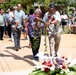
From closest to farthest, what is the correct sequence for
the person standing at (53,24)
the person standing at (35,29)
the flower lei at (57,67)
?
the flower lei at (57,67) < the person standing at (53,24) < the person standing at (35,29)

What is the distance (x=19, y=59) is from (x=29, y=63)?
2.64ft

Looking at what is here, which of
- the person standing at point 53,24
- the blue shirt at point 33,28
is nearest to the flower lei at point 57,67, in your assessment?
the person standing at point 53,24

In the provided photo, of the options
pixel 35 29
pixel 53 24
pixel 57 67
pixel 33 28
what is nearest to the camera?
pixel 57 67

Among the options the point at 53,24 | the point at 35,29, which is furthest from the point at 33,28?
the point at 53,24

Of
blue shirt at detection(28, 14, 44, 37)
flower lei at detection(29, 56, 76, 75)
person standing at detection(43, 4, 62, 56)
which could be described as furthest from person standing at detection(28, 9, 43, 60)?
flower lei at detection(29, 56, 76, 75)

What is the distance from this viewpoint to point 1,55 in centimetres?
1034

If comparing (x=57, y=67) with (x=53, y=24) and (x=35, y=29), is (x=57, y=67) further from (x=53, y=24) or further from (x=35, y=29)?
(x=35, y=29)

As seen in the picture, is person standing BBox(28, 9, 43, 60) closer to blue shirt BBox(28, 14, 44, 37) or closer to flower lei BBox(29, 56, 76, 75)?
blue shirt BBox(28, 14, 44, 37)

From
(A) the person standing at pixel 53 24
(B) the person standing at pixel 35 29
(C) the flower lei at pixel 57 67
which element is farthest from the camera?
(B) the person standing at pixel 35 29

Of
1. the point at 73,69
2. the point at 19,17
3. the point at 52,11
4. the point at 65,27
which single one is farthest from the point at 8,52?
the point at 65,27

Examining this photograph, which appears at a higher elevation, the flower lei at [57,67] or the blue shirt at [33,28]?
the flower lei at [57,67]

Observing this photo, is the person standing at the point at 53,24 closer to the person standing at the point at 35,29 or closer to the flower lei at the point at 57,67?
the person standing at the point at 35,29

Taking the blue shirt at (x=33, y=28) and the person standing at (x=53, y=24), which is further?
the blue shirt at (x=33, y=28)

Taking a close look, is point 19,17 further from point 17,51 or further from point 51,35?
point 51,35
